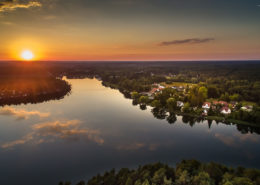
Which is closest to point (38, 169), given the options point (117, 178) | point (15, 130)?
point (117, 178)

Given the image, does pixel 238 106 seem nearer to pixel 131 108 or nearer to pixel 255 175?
pixel 131 108

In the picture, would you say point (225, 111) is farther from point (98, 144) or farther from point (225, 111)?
point (98, 144)

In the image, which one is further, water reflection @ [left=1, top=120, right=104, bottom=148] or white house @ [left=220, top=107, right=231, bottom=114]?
white house @ [left=220, top=107, right=231, bottom=114]

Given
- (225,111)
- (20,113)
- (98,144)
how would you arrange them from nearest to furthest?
(98,144), (225,111), (20,113)

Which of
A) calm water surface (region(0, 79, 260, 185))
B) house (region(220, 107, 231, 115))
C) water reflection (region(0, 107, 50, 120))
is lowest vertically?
calm water surface (region(0, 79, 260, 185))

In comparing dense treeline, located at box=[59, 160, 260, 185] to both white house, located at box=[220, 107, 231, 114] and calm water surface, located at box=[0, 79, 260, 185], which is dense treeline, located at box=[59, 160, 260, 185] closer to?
calm water surface, located at box=[0, 79, 260, 185]

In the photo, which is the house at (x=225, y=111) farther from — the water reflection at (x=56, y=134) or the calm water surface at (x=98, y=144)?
the water reflection at (x=56, y=134)

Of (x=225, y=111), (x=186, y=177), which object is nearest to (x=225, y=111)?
(x=225, y=111)

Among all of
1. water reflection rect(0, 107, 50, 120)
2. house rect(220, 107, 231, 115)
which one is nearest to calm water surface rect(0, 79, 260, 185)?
water reflection rect(0, 107, 50, 120)

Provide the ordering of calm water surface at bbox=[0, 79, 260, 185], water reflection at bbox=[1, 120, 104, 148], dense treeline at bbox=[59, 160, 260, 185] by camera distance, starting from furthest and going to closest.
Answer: water reflection at bbox=[1, 120, 104, 148] < calm water surface at bbox=[0, 79, 260, 185] < dense treeline at bbox=[59, 160, 260, 185]
